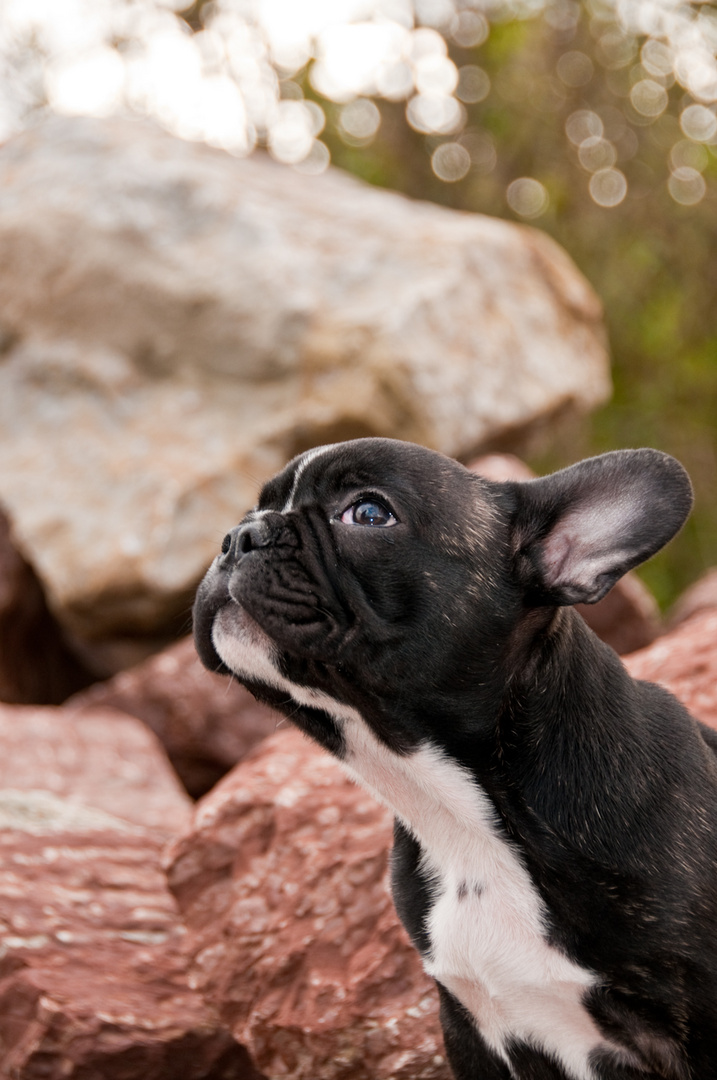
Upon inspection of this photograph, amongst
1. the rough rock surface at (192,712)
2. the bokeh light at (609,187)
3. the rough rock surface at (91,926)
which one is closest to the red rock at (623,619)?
the rough rock surface at (192,712)

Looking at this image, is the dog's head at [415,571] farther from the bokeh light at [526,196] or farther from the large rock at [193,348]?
the bokeh light at [526,196]

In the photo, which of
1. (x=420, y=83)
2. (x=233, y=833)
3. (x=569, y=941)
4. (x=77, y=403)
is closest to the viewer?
(x=569, y=941)

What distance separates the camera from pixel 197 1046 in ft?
10.8

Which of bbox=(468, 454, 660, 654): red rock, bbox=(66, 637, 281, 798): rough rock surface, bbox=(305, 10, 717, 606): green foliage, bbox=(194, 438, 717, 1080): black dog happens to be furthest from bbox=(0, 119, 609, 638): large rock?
bbox=(194, 438, 717, 1080): black dog

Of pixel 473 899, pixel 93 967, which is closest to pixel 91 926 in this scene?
pixel 93 967

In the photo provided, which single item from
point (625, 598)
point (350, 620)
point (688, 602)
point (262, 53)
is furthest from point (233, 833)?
point (262, 53)

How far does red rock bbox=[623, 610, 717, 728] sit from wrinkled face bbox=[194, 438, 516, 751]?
111 cm

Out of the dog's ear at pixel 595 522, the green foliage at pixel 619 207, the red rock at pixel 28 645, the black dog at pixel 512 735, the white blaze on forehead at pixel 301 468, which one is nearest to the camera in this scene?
the black dog at pixel 512 735

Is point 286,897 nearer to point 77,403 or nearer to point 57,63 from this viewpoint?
point 77,403

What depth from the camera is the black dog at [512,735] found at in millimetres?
2338

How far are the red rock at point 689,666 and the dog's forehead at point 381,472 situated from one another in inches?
44.9

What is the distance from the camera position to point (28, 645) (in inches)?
278

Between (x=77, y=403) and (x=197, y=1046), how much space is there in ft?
15.5

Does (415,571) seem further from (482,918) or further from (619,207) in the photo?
(619,207)
